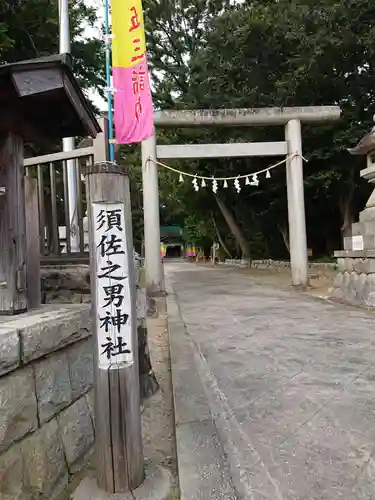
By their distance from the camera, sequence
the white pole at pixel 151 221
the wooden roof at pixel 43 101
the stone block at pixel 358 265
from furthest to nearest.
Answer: the white pole at pixel 151 221 → the stone block at pixel 358 265 → the wooden roof at pixel 43 101

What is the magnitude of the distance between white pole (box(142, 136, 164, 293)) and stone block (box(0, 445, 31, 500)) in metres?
8.72

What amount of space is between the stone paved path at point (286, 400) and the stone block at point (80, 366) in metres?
0.73

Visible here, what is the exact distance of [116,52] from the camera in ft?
12.5

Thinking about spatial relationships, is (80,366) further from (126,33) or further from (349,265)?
(349,265)

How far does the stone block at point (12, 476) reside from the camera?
1.83m

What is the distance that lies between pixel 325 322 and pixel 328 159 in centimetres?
869

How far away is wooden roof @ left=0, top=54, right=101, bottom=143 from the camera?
237 centimetres

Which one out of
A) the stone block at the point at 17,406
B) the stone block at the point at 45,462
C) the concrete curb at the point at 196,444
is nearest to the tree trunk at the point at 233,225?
the concrete curb at the point at 196,444

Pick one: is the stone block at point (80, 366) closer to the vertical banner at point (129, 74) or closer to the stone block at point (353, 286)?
the vertical banner at point (129, 74)

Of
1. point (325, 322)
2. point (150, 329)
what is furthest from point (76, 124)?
point (325, 322)

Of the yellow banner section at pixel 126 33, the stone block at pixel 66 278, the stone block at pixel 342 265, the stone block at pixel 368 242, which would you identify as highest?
the yellow banner section at pixel 126 33

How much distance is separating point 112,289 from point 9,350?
57cm

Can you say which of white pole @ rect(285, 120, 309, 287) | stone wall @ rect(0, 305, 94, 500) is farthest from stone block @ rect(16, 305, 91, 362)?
white pole @ rect(285, 120, 309, 287)

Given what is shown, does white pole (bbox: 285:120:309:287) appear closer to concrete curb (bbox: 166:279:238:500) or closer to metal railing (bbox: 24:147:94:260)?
concrete curb (bbox: 166:279:238:500)
